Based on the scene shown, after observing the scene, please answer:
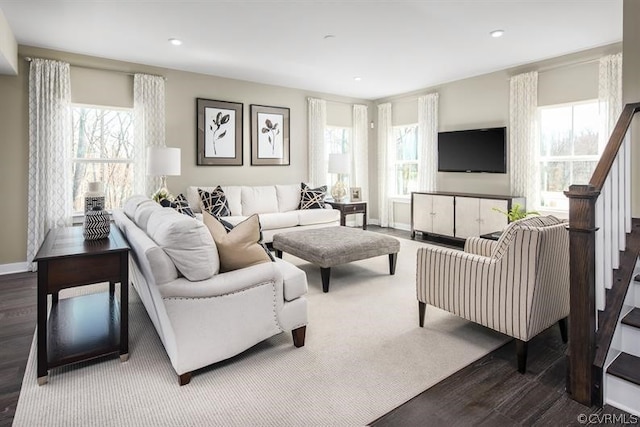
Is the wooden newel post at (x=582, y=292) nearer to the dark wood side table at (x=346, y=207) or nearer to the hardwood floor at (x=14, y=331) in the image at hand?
the hardwood floor at (x=14, y=331)

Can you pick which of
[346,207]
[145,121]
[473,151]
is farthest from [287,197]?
[473,151]

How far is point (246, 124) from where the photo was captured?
19.9 feet

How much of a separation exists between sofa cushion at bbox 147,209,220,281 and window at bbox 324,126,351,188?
5.24m

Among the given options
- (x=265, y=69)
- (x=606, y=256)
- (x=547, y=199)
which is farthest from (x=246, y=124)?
(x=606, y=256)

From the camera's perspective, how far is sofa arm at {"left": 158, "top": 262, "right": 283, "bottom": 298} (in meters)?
2.07

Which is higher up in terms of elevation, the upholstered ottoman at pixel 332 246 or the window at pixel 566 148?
the window at pixel 566 148

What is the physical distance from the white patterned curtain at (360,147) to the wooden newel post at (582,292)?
572 centimetres

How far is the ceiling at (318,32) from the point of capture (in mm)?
3396

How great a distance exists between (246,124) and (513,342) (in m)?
4.88

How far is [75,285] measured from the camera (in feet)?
7.17

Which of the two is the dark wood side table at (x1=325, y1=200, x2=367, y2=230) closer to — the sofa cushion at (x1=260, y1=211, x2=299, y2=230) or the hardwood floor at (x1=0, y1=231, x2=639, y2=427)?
the sofa cushion at (x1=260, y1=211, x2=299, y2=230)

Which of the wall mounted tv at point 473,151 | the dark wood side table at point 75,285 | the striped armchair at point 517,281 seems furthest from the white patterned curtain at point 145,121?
the wall mounted tv at point 473,151

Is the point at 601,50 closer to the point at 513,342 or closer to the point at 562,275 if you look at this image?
the point at 562,275

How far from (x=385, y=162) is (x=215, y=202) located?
12.1 ft
